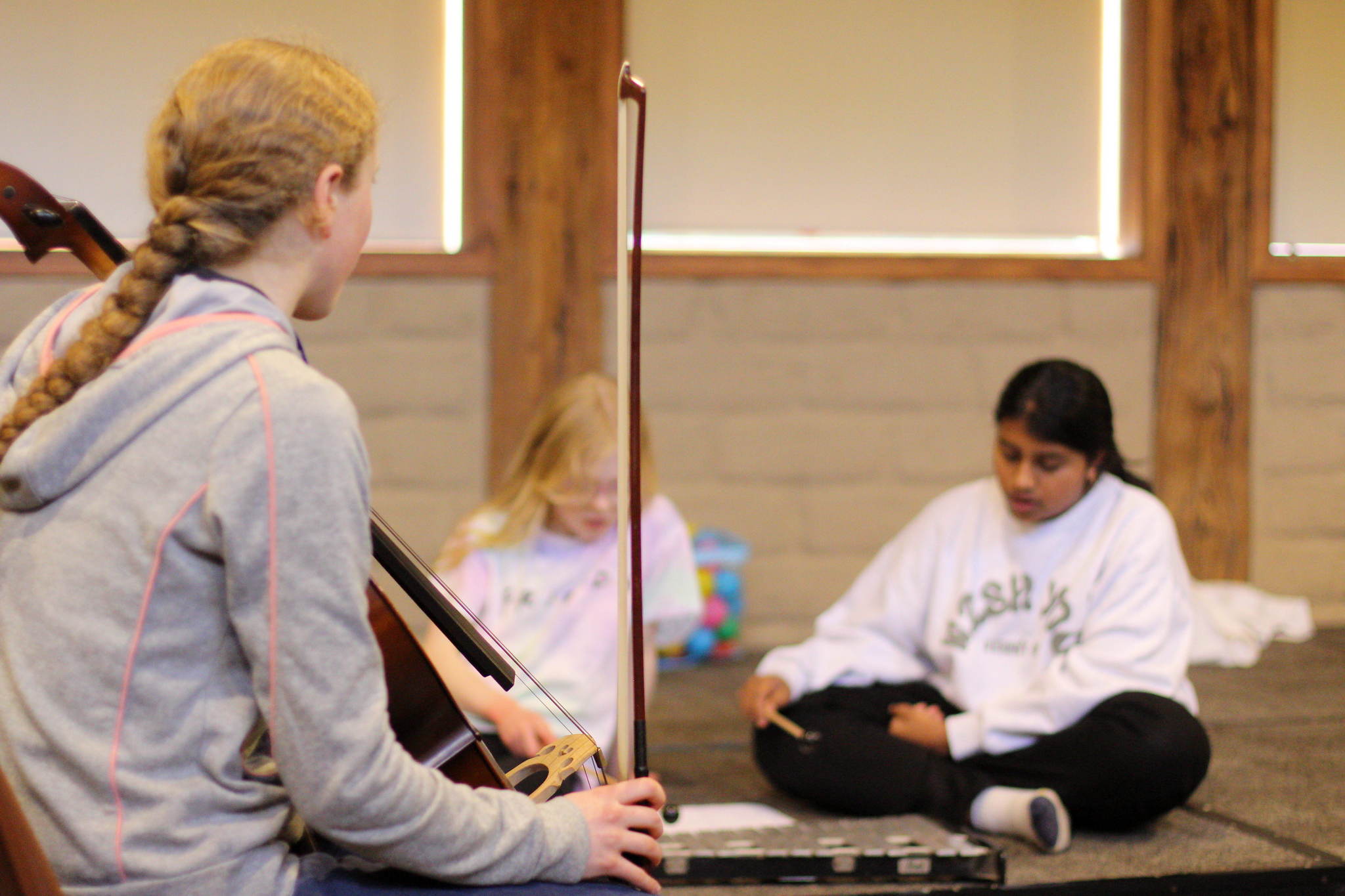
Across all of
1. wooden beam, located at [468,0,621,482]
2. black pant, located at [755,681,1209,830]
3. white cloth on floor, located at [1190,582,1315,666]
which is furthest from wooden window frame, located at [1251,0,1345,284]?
black pant, located at [755,681,1209,830]

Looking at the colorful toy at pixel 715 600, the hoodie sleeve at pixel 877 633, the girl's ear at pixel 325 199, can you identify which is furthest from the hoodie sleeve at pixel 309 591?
the colorful toy at pixel 715 600

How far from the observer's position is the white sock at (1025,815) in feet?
5.48

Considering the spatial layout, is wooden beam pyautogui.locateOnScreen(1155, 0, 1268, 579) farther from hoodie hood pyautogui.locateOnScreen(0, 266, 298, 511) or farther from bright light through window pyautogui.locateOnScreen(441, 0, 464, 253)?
hoodie hood pyautogui.locateOnScreen(0, 266, 298, 511)

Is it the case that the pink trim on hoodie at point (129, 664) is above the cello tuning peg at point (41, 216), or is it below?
below

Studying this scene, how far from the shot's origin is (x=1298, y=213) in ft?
11.0

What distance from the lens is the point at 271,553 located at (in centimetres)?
73

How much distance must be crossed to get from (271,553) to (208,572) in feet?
0.18

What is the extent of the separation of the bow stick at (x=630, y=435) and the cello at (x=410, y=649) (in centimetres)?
8

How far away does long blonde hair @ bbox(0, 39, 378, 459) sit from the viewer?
787mm

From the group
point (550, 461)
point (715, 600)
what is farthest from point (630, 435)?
point (715, 600)

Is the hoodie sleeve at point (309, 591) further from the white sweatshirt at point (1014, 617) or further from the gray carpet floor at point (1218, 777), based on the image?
the white sweatshirt at point (1014, 617)

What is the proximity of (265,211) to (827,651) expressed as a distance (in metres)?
1.42

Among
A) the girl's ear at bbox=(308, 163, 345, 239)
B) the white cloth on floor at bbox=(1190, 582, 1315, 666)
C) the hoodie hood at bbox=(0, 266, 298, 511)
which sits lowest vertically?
the white cloth on floor at bbox=(1190, 582, 1315, 666)

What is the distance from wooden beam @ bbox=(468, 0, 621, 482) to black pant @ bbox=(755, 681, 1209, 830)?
126 centimetres
